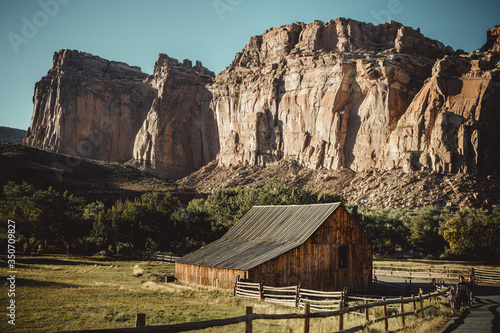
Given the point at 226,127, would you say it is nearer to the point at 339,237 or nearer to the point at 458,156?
the point at 458,156

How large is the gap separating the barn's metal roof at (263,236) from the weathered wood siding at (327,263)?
1.56 ft

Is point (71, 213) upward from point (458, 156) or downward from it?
downward

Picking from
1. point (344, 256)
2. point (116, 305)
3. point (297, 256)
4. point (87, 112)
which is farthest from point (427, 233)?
point (87, 112)

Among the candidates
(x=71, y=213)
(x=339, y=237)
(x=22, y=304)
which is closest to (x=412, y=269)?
(x=339, y=237)

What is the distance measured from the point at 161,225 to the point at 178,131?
87402 mm

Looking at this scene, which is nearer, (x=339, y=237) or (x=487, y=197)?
(x=339, y=237)

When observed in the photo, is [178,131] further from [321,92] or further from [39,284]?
[39,284]

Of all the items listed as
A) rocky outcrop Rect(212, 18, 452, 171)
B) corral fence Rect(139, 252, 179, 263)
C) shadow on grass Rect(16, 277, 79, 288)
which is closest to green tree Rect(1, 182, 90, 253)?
corral fence Rect(139, 252, 179, 263)

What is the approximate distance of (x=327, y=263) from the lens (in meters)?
24.2

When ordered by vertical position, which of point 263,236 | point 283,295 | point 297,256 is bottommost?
point 283,295

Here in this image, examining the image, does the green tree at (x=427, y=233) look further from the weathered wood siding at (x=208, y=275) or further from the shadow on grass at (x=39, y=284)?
the shadow on grass at (x=39, y=284)

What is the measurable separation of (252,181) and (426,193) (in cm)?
3999

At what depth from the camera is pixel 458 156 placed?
3073 inches

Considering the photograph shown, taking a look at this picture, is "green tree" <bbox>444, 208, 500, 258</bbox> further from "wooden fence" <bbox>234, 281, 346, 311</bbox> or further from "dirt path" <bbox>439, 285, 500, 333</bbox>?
"wooden fence" <bbox>234, 281, 346, 311</bbox>
